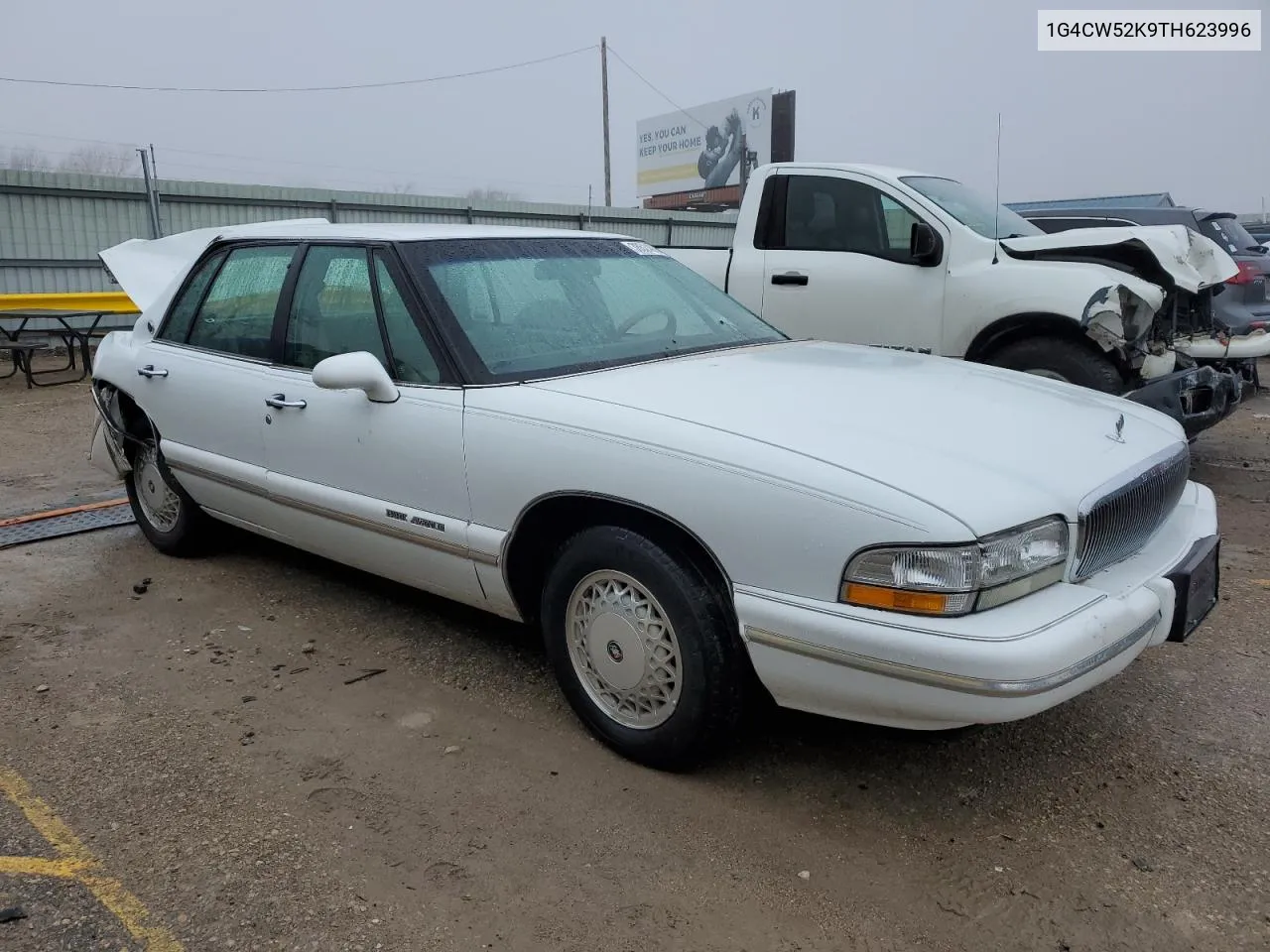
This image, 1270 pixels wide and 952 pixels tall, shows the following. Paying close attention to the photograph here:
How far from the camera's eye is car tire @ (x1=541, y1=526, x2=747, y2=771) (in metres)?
2.74

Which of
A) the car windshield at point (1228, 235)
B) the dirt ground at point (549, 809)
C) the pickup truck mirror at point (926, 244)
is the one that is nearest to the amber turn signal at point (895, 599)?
the dirt ground at point (549, 809)

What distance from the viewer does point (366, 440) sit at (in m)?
3.55

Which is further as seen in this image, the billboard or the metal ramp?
the billboard

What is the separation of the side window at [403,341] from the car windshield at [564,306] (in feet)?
0.35

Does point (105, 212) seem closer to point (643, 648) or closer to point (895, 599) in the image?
point (643, 648)

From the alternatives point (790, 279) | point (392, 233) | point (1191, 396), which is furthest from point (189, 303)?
point (1191, 396)

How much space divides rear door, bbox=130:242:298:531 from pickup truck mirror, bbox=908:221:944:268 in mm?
3529

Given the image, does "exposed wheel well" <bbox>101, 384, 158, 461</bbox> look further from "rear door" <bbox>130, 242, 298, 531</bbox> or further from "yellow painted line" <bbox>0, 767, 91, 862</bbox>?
"yellow painted line" <bbox>0, 767, 91, 862</bbox>

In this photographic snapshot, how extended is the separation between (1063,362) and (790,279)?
173 centimetres

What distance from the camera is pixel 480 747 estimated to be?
3.18m

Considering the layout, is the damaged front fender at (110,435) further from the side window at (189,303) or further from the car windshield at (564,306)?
the car windshield at (564,306)

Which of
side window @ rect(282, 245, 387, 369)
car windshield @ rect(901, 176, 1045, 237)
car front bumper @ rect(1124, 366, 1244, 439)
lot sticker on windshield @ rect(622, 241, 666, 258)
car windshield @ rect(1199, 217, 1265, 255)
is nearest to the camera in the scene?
side window @ rect(282, 245, 387, 369)

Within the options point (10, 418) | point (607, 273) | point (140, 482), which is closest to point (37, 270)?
point (10, 418)

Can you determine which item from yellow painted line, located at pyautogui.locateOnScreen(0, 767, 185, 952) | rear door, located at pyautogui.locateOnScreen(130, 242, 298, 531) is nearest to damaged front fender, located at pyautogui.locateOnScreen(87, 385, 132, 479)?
rear door, located at pyautogui.locateOnScreen(130, 242, 298, 531)
